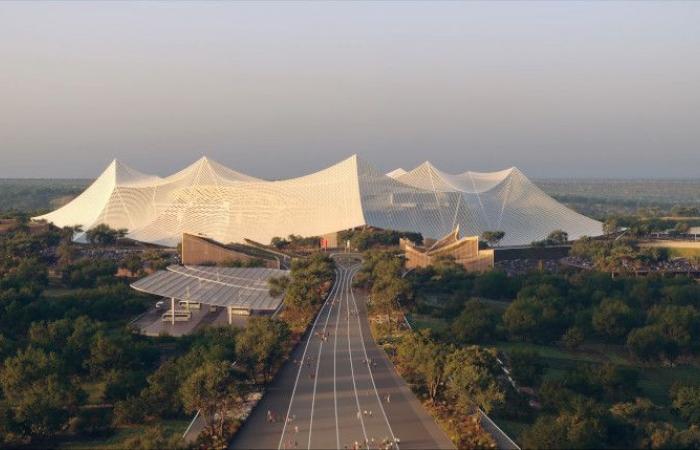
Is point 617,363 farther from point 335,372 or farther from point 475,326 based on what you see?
point 335,372

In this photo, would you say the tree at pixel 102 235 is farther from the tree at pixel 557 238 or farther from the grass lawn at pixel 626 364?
the grass lawn at pixel 626 364

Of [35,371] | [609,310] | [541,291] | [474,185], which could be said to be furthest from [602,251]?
[35,371]

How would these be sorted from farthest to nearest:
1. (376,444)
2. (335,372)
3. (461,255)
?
(461,255) < (335,372) < (376,444)

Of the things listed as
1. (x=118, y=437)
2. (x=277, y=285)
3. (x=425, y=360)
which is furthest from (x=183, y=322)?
(x=425, y=360)

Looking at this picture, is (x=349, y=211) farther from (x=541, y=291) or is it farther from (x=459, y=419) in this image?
(x=459, y=419)

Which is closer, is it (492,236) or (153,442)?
(153,442)

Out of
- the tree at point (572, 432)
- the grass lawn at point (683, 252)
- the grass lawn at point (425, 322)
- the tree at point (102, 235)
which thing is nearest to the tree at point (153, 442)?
the tree at point (572, 432)
